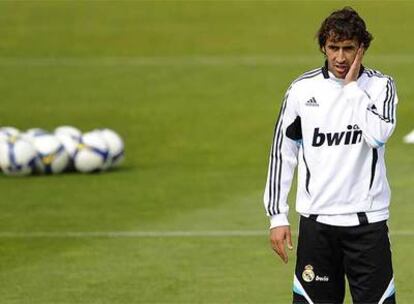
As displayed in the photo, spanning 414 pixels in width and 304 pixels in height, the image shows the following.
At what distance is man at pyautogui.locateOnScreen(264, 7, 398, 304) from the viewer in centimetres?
845

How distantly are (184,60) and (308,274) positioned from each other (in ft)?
75.6

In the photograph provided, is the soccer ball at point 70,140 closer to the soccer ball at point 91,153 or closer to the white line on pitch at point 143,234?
the soccer ball at point 91,153

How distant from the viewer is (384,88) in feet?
28.1

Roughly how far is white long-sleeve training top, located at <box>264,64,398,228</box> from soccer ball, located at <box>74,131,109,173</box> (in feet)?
34.2

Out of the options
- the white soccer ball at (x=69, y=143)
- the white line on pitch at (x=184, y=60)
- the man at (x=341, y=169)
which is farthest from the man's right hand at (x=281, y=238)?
the white line on pitch at (x=184, y=60)

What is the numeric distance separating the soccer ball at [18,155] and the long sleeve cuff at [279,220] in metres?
10.3

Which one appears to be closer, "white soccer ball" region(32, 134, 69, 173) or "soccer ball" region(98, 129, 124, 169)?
"white soccer ball" region(32, 134, 69, 173)

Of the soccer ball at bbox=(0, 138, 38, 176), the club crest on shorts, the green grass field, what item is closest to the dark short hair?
the club crest on shorts

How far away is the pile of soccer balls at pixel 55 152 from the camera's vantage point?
61.7 feet

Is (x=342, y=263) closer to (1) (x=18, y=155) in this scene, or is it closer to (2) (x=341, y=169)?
(2) (x=341, y=169)

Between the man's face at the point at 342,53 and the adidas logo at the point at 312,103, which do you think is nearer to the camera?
the man's face at the point at 342,53

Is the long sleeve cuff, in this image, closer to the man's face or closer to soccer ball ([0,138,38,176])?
the man's face

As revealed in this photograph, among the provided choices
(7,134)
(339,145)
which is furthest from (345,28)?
(7,134)

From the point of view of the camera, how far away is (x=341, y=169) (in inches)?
337
